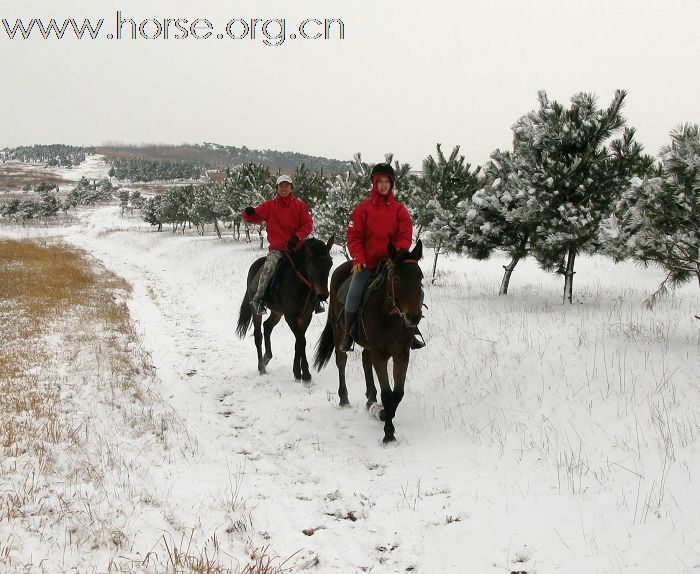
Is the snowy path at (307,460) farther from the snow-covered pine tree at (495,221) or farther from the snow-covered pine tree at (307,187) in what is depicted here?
the snow-covered pine tree at (307,187)

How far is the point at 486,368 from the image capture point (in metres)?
7.29

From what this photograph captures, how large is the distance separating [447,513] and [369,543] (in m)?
0.83

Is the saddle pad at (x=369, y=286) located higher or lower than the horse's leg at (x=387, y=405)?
higher

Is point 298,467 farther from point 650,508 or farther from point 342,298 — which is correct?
point 650,508

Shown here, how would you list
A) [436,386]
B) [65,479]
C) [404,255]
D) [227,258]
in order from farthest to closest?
[227,258]
[436,386]
[404,255]
[65,479]

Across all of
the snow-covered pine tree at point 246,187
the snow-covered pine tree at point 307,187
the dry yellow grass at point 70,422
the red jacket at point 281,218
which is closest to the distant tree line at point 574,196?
the red jacket at point 281,218

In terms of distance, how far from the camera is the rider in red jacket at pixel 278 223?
830 centimetres

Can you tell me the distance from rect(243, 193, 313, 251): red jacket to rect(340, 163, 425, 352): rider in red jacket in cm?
226

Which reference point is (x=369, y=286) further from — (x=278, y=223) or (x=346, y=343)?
(x=278, y=223)

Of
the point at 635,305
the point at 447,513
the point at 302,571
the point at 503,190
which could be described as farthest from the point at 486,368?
the point at 503,190

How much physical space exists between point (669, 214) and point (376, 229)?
4422 mm

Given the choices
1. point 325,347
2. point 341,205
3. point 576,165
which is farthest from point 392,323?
point 341,205

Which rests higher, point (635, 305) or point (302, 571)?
point (635, 305)

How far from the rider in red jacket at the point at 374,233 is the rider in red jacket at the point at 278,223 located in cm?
220
